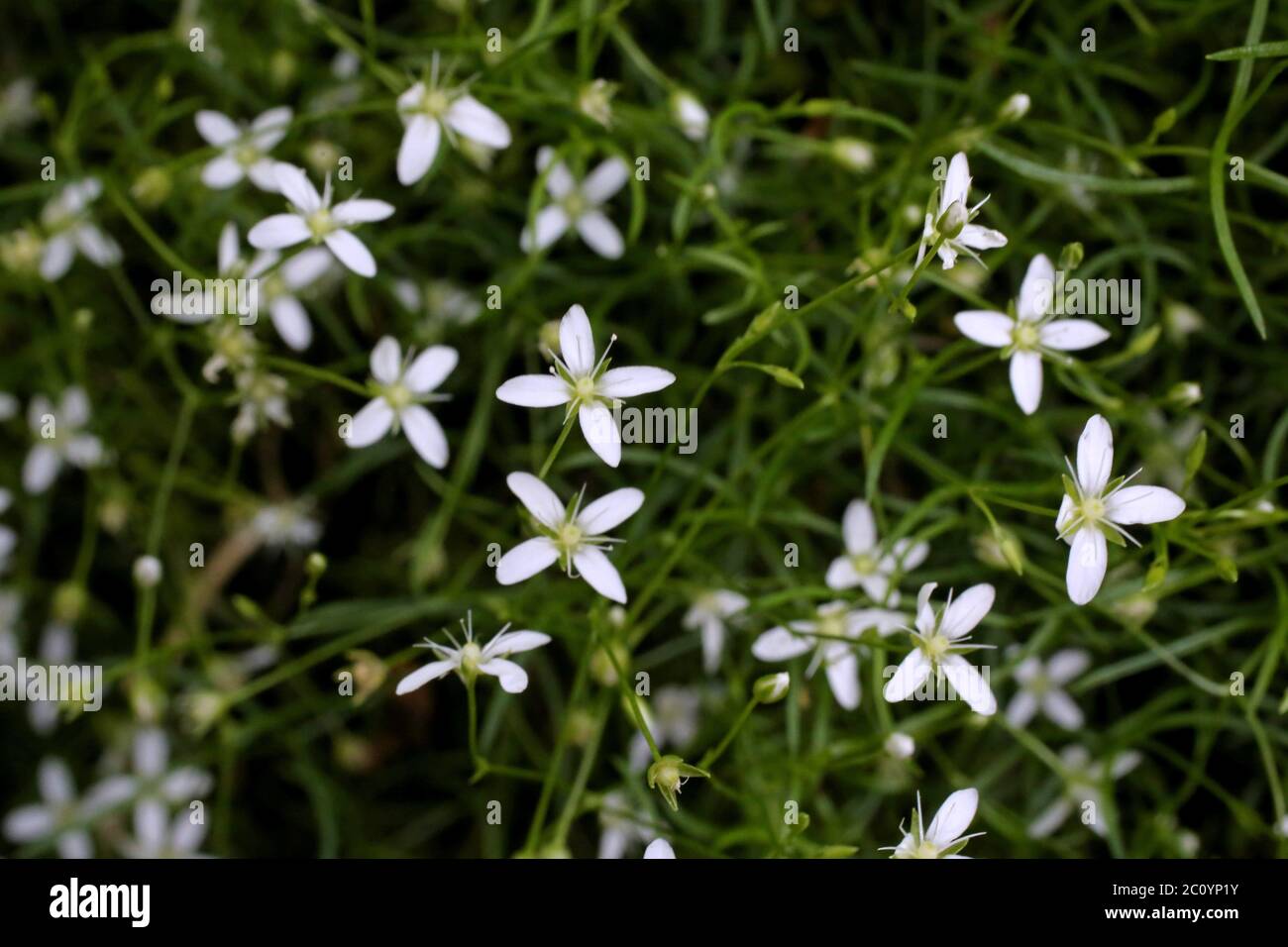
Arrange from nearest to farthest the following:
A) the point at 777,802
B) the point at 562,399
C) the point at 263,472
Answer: the point at 562,399 < the point at 777,802 < the point at 263,472

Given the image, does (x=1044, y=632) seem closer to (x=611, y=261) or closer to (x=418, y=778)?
(x=611, y=261)

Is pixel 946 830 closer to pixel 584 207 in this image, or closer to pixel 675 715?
pixel 675 715

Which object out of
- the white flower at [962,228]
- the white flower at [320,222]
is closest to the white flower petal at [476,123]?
the white flower at [320,222]

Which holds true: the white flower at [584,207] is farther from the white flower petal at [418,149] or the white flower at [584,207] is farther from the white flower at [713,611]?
the white flower at [713,611]

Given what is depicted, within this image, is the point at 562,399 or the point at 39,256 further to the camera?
the point at 39,256
